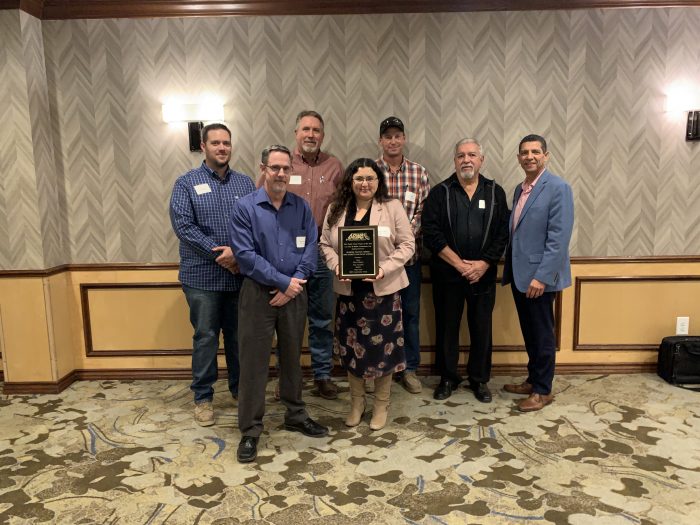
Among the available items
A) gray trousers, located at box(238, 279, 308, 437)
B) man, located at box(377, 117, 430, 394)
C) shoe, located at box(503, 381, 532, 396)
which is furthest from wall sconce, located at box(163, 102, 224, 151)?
shoe, located at box(503, 381, 532, 396)

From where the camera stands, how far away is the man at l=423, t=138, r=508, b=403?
350cm

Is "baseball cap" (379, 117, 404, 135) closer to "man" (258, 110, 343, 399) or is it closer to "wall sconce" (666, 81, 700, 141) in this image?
"man" (258, 110, 343, 399)

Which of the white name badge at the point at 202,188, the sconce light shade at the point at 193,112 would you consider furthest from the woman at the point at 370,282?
the sconce light shade at the point at 193,112

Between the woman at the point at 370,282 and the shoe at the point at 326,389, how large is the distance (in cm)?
60

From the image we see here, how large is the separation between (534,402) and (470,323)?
2.10 ft

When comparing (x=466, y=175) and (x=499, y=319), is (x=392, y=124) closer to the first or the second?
Result: (x=466, y=175)

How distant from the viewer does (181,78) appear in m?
3.97

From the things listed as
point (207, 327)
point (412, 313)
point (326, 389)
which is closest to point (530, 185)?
point (412, 313)

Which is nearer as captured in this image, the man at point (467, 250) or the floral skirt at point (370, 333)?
the floral skirt at point (370, 333)

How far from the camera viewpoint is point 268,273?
279 cm

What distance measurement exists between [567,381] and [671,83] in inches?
89.5

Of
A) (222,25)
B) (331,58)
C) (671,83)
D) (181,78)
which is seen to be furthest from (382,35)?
(671,83)

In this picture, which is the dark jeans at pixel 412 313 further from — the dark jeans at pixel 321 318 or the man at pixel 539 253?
the man at pixel 539 253

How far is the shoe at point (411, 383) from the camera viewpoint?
3.78 m
